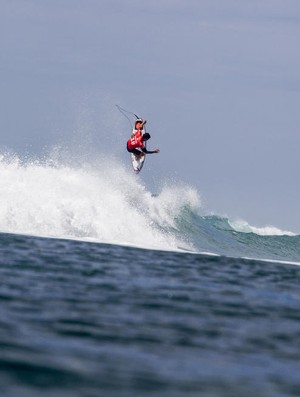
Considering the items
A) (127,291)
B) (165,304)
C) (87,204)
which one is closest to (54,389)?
(165,304)

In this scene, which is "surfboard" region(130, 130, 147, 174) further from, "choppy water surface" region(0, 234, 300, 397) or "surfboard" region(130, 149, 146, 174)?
"choppy water surface" region(0, 234, 300, 397)

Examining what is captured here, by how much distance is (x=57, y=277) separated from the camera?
19406mm

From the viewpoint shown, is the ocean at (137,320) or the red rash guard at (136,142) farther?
the red rash guard at (136,142)

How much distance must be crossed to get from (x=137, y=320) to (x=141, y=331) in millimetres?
918

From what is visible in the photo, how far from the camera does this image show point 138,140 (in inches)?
1476

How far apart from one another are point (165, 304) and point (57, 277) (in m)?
3.43

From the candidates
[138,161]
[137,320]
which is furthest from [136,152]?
[137,320]

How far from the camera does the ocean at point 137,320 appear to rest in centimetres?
1088

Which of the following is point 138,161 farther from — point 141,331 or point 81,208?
point 141,331

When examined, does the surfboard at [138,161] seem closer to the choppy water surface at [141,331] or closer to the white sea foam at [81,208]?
the white sea foam at [81,208]

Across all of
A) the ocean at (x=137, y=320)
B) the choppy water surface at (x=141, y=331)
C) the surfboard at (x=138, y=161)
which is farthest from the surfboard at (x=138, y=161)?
the choppy water surface at (x=141, y=331)

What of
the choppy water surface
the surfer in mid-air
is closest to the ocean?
the choppy water surface

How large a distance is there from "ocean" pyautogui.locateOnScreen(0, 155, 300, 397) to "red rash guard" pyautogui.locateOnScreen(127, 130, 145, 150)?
4.47m

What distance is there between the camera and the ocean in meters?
10.9
